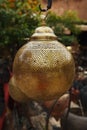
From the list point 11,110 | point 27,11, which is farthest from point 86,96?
point 27,11

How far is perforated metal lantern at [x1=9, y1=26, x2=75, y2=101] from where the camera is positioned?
1390 millimetres

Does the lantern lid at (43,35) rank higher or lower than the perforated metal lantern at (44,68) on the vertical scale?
higher

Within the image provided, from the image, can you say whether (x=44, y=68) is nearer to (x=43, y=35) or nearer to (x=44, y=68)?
(x=44, y=68)

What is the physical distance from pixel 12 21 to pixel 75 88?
8.25 ft

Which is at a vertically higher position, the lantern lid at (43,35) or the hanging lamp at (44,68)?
the lantern lid at (43,35)

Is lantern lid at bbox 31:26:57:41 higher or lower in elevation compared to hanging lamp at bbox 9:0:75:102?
higher

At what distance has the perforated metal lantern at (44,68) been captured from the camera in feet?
4.56

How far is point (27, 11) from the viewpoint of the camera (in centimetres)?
323

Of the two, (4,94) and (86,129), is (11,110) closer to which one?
(4,94)

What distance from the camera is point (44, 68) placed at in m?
1.39

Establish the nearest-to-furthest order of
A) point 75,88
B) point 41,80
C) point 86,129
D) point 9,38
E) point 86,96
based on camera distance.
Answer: point 41,80 < point 86,129 < point 9,38 < point 86,96 < point 75,88

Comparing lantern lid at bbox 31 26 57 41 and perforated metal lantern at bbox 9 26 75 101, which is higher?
lantern lid at bbox 31 26 57 41

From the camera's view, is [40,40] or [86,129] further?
[86,129]

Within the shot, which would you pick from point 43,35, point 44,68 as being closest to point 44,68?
point 44,68
